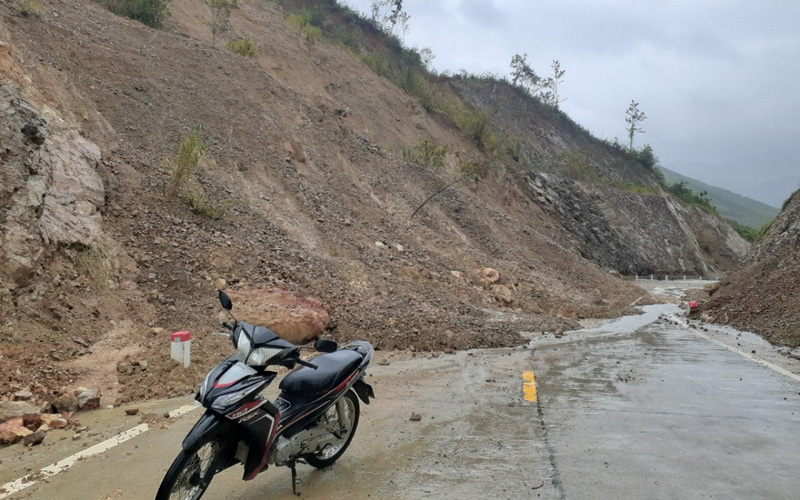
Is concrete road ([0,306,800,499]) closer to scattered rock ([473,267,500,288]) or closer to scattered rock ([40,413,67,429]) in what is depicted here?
scattered rock ([40,413,67,429])

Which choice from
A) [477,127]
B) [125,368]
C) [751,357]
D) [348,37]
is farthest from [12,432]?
[348,37]

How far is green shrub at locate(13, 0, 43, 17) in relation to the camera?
50.4ft

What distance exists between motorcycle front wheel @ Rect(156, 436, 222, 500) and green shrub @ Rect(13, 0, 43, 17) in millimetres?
16767

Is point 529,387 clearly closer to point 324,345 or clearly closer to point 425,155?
point 324,345

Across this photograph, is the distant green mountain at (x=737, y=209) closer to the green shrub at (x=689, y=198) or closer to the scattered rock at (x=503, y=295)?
the green shrub at (x=689, y=198)

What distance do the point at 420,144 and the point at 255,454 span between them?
26.4m

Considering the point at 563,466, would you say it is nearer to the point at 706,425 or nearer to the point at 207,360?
the point at 706,425

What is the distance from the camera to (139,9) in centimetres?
2142

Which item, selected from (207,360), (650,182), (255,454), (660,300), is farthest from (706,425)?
(650,182)

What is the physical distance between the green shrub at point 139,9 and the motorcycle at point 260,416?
71.2 feet

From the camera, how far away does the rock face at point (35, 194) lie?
7.52 metres

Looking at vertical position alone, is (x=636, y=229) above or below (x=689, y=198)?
below

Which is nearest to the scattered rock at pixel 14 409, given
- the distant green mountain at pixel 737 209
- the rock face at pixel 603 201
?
the rock face at pixel 603 201

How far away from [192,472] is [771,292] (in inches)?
567
